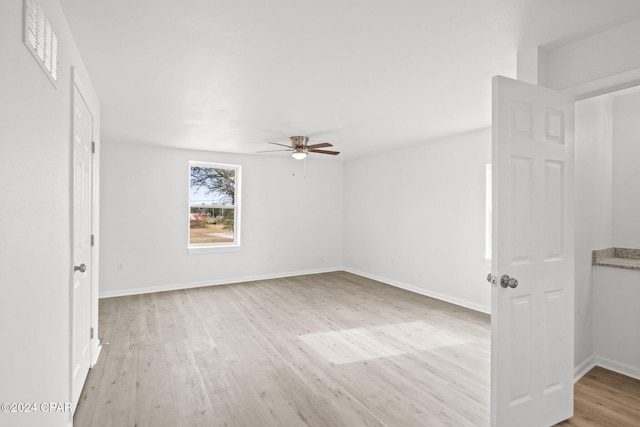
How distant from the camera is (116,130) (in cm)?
462

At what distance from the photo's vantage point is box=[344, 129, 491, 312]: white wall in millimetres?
4707

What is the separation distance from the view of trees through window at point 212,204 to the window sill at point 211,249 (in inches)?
5.7

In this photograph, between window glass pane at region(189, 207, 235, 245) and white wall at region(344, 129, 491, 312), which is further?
window glass pane at region(189, 207, 235, 245)

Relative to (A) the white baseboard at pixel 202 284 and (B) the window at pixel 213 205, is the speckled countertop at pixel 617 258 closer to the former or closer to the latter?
(A) the white baseboard at pixel 202 284

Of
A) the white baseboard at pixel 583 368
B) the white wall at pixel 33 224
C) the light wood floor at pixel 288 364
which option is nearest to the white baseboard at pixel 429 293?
the light wood floor at pixel 288 364

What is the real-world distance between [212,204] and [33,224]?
508cm

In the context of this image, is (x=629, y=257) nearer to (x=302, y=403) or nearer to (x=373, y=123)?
(x=373, y=123)

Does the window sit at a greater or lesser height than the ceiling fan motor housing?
lesser

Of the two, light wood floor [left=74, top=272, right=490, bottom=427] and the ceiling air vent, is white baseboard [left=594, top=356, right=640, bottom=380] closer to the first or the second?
light wood floor [left=74, top=272, right=490, bottom=427]

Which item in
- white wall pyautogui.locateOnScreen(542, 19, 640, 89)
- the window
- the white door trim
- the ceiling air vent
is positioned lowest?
the window

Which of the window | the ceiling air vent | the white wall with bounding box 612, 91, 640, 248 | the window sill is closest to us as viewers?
the ceiling air vent

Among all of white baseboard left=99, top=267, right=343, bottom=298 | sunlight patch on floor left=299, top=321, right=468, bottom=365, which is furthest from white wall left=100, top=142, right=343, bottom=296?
sunlight patch on floor left=299, top=321, right=468, bottom=365

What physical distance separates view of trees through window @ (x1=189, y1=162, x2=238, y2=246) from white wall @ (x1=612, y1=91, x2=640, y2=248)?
5534 mm

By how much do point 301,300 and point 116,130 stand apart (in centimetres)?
357
